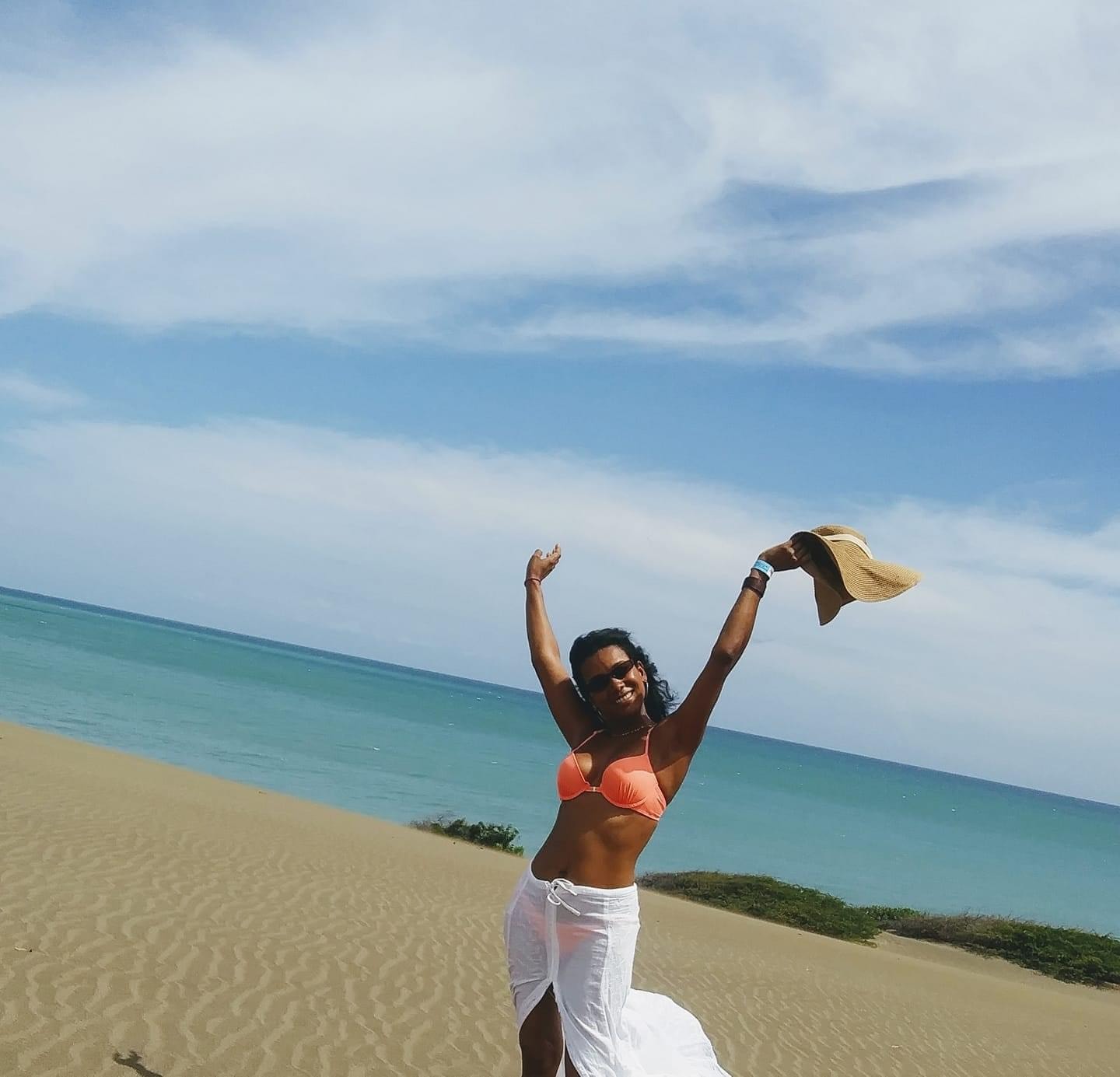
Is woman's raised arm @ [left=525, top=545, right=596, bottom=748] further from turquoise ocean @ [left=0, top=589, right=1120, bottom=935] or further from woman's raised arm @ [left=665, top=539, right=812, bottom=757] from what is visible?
turquoise ocean @ [left=0, top=589, right=1120, bottom=935]

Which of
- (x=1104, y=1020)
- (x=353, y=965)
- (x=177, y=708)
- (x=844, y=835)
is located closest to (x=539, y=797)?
(x=177, y=708)

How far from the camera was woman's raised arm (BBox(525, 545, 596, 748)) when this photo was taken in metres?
4.26

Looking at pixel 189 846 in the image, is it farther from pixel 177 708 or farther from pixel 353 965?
pixel 177 708

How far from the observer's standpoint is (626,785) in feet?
12.9

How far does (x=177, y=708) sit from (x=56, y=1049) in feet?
123

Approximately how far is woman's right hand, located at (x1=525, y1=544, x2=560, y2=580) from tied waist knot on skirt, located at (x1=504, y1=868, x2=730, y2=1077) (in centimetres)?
130

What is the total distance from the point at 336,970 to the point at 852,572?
592 cm

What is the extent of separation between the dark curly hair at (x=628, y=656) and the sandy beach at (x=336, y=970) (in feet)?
10.7

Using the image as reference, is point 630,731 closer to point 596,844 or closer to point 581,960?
point 596,844

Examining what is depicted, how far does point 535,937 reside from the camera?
13.2 ft

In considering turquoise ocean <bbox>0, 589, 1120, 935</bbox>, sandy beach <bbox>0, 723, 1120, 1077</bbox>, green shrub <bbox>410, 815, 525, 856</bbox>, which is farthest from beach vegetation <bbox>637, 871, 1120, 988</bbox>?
turquoise ocean <bbox>0, 589, 1120, 935</bbox>

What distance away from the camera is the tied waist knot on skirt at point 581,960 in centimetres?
391

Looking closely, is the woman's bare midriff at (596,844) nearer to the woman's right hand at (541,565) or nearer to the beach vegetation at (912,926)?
the woman's right hand at (541,565)

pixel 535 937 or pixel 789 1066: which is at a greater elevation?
pixel 535 937
